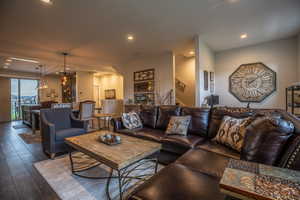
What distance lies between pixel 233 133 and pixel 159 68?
4.21 m

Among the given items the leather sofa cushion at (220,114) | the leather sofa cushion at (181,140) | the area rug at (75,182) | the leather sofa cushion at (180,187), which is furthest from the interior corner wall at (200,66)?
the leather sofa cushion at (180,187)

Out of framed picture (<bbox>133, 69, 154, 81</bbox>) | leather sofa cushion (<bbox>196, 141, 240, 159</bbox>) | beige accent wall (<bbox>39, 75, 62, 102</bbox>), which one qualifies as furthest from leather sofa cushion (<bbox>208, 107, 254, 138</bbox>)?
beige accent wall (<bbox>39, 75, 62, 102</bbox>)

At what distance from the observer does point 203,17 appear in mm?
3033

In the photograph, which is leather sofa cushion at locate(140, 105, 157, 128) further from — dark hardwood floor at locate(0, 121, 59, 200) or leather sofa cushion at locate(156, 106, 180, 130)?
dark hardwood floor at locate(0, 121, 59, 200)

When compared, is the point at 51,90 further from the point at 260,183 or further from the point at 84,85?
the point at 260,183

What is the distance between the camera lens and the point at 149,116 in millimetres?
3283

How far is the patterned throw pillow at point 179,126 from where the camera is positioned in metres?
2.54

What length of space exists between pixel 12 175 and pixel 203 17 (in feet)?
14.6

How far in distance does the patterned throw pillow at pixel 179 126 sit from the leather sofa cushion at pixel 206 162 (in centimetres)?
73

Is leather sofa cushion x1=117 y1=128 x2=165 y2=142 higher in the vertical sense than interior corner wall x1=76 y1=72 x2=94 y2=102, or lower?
lower

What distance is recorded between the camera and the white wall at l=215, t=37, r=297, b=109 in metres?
4.21

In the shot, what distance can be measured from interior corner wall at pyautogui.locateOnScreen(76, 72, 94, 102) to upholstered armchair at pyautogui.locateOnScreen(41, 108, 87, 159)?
540 cm

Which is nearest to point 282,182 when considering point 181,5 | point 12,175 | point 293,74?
point 181,5

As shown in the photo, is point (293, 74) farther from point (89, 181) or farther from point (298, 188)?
point (89, 181)
